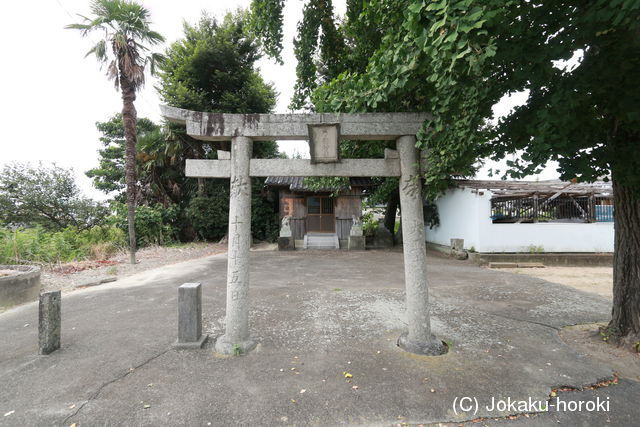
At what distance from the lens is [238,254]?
4090 millimetres

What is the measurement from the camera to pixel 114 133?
63.7ft

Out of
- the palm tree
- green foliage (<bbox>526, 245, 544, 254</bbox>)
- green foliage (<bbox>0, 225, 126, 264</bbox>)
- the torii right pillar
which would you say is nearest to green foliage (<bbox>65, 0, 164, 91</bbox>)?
the palm tree

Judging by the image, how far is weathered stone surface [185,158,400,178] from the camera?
4.08m

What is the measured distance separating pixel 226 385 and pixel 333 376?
4.08ft

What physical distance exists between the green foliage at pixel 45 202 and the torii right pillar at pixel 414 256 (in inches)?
697

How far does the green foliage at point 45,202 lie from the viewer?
555 inches

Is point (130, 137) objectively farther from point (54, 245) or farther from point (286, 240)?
point (286, 240)

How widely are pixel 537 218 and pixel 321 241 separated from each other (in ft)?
32.4

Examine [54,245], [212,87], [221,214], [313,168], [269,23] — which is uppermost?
[212,87]

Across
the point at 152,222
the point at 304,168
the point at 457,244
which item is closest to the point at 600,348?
the point at 304,168

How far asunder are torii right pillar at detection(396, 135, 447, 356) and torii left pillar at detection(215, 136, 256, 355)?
7.44 feet

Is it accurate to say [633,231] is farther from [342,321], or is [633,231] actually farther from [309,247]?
[309,247]

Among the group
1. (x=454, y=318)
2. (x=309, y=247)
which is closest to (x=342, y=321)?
(x=454, y=318)

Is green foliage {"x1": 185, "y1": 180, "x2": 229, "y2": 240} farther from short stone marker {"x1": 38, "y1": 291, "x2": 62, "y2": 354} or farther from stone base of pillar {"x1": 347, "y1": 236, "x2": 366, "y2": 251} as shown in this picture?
short stone marker {"x1": 38, "y1": 291, "x2": 62, "y2": 354}
